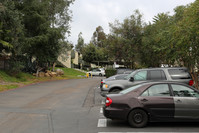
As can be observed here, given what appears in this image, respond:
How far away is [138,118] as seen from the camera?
7.50 m

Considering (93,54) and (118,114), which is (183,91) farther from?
(93,54)

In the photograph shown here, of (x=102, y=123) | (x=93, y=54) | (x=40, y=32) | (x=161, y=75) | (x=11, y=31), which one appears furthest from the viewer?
(x=93, y=54)

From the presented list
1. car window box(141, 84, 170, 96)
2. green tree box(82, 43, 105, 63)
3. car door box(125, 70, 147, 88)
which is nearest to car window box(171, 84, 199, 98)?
car window box(141, 84, 170, 96)

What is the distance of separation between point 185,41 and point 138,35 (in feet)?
52.8

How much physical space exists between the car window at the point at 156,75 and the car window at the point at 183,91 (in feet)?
12.5

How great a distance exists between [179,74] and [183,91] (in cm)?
395

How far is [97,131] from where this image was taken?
7.08m

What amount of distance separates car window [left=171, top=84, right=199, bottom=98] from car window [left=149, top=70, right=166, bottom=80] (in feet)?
12.5

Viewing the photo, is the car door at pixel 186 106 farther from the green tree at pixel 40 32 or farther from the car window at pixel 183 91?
the green tree at pixel 40 32

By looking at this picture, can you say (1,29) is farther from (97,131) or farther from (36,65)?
(97,131)

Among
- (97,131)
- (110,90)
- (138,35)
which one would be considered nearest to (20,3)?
(138,35)

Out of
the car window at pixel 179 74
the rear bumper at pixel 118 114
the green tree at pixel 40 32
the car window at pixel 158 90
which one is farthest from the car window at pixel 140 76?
the green tree at pixel 40 32

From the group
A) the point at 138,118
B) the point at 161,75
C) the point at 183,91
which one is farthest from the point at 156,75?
the point at 138,118

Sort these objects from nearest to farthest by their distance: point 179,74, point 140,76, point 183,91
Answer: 1. point 183,91
2. point 179,74
3. point 140,76
